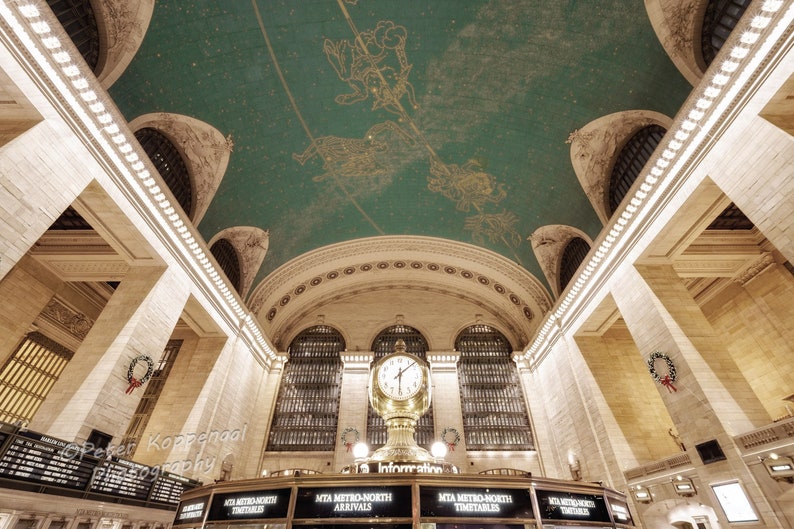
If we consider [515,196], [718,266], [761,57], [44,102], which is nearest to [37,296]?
[44,102]

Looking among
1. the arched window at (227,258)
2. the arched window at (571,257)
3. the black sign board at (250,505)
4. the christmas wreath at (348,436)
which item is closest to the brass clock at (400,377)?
the black sign board at (250,505)

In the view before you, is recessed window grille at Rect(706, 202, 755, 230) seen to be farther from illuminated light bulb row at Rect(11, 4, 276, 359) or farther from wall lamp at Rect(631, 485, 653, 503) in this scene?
illuminated light bulb row at Rect(11, 4, 276, 359)

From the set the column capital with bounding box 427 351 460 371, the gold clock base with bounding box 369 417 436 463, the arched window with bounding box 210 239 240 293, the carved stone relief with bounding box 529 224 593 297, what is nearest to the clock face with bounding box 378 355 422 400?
the gold clock base with bounding box 369 417 436 463

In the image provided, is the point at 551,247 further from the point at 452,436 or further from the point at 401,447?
the point at 401,447

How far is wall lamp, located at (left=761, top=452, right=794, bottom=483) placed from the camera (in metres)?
6.10

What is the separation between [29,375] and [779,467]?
68.7 feet

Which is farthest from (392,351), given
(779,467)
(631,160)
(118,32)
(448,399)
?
(118,32)

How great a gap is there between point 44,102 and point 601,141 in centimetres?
1283

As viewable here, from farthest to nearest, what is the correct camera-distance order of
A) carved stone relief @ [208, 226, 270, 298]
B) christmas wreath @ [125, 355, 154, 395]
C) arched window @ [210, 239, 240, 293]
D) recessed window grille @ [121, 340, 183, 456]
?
carved stone relief @ [208, 226, 270, 298], arched window @ [210, 239, 240, 293], recessed window grille @ [121, 340, 183, 456], christmas wreath @ [125, 355, 154, 395]

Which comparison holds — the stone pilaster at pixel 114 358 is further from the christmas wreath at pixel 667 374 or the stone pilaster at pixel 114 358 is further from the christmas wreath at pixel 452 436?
the christmas wreath at pixel 667 374

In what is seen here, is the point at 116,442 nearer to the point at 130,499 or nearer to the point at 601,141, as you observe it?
the point at 130,499

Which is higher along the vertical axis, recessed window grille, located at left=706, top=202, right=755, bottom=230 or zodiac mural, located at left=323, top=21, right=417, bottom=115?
zodiac mural, located at left=323, top=21, right=417, bottom=115

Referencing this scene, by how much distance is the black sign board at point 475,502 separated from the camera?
2.34 metres

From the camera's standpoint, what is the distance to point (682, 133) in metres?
7.88
